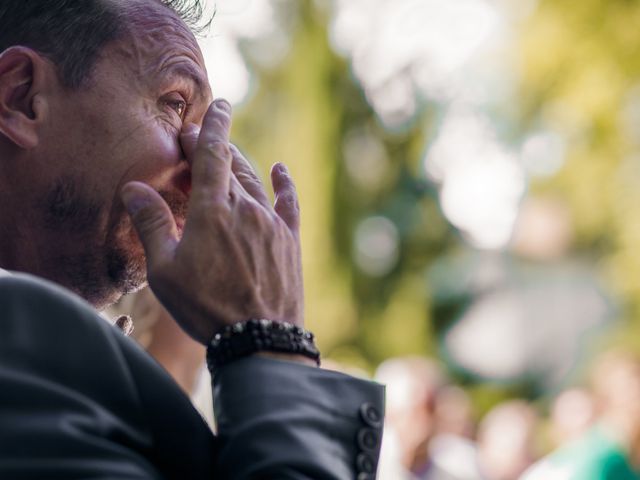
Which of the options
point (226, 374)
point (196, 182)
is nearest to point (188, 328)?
point (226, 374)

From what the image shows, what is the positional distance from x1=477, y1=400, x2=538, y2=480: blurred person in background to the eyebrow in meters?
6.76

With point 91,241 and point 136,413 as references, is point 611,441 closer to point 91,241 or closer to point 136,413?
point 91,241

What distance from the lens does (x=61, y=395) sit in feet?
4.63

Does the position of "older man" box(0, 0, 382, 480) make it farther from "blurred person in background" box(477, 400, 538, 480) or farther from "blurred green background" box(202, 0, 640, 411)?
"blurred green background" box(202, 0, 640, 411)

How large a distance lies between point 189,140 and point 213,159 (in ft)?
0.63

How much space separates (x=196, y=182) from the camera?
1.79 meters

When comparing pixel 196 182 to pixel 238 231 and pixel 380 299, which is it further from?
pixel 380 299

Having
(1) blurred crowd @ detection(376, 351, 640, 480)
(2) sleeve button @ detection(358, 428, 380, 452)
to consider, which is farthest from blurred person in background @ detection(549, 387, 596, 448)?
(2) sleeve button @ detection(358, 428, 380, 452)

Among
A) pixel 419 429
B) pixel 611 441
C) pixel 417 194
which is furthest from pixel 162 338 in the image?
pixel 417 194

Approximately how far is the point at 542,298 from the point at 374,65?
5.28 meters

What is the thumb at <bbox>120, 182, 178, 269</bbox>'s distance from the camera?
5.66 feet

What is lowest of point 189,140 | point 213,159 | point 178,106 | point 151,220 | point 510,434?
point 151,220

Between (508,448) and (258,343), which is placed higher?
(508,448)

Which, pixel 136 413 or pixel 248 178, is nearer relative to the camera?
pixel 136 413
